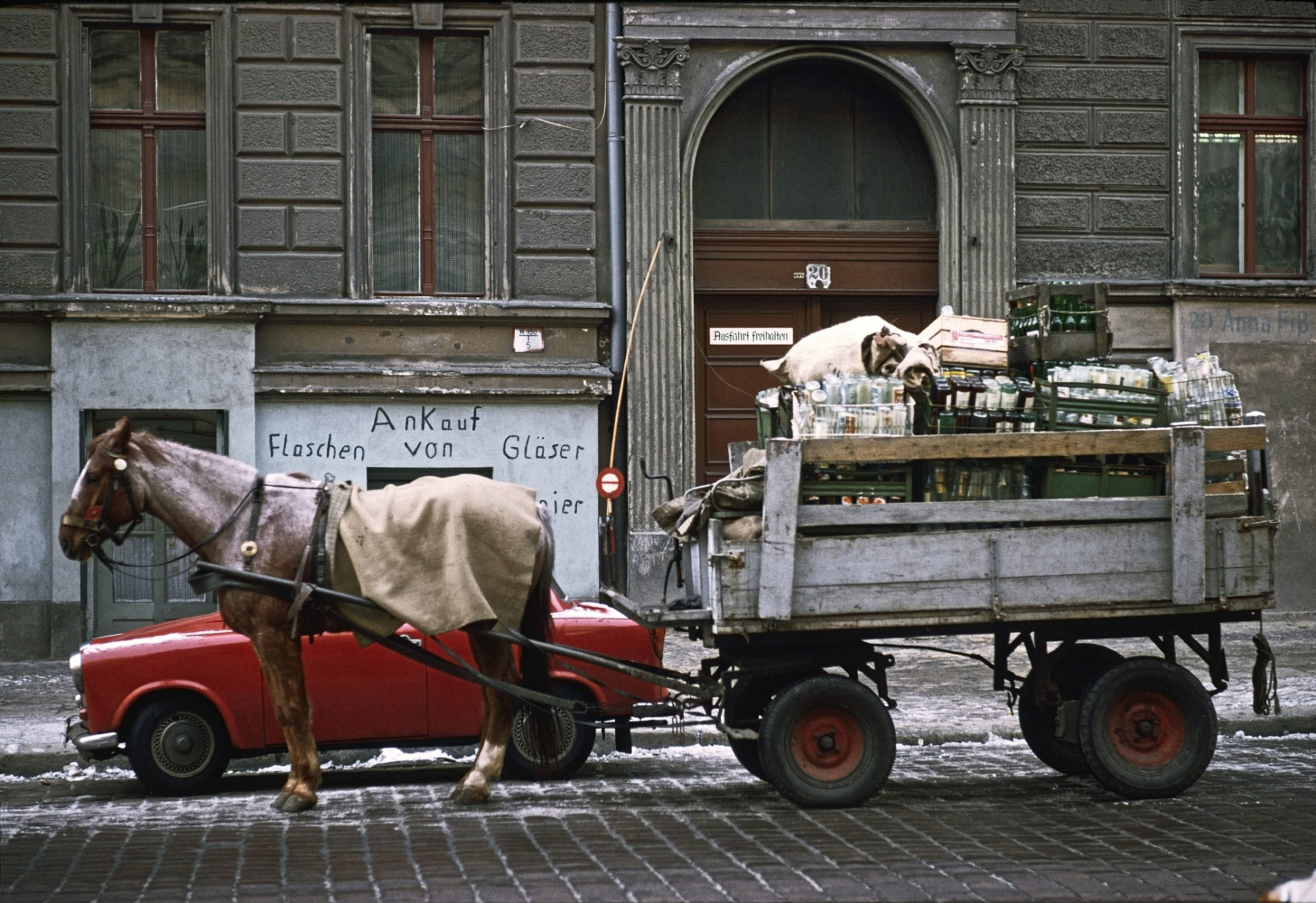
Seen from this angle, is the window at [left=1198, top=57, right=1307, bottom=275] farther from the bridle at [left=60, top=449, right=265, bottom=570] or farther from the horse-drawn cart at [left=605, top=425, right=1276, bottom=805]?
the bridle at [left=60, top=449, right=265, bottom=570]

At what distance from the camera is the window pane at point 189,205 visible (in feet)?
49.8

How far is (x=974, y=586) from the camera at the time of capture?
7.35m

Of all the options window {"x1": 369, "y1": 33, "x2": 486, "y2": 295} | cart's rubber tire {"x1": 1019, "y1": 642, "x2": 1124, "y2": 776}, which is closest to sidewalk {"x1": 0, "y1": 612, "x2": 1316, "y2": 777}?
cart's rubber tire {"x1": 1019, "y1": 642, "x2": 1124, "y2": 776}

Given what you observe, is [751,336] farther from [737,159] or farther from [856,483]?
[856,483]

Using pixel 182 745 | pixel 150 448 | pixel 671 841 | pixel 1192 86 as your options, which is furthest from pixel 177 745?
pixel 1192 86

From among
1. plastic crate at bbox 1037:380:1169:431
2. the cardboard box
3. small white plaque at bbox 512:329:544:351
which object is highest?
small white plaque at bbox 512:329:544:351

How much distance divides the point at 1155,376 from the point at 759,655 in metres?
2.48

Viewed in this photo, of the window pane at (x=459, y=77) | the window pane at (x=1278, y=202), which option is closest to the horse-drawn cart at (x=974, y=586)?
the window pane at (x=459, y=77)

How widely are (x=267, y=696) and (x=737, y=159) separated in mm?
9333

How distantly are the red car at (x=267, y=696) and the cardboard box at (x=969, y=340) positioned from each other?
85.7 inches

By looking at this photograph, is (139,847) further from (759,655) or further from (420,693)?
(759,655)

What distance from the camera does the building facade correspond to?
14.7 m

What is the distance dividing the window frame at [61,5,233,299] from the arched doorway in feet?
15.5

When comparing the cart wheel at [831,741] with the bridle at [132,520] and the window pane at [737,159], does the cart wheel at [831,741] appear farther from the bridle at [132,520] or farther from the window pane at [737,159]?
the window pane at [737,159]
